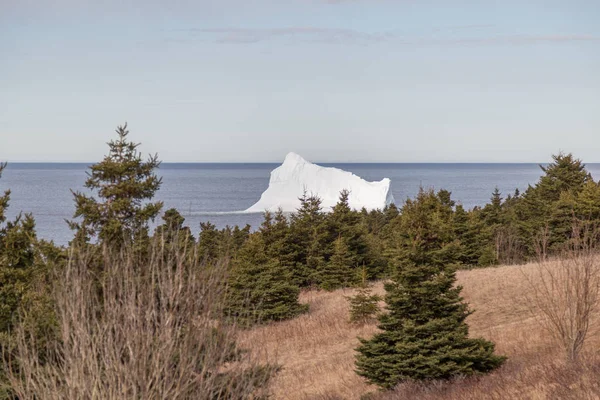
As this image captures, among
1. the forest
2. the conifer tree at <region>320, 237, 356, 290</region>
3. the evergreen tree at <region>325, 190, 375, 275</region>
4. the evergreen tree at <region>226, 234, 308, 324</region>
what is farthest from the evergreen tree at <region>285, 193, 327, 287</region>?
the evergreen tree at <region>226, 234, 308, 324</region>

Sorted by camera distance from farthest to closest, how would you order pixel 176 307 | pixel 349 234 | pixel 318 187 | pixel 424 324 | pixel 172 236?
pixel 318 187, pixel 349 234, pixel 424 324, pixel 172 236, pixel 176 307

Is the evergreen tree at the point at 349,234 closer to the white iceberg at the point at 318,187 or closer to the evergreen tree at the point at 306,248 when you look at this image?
the evergreen tree at the point at 306,248

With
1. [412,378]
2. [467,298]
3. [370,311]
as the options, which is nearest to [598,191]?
[467,298]

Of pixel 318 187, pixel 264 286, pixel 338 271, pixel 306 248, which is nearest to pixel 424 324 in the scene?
pixel 264 286

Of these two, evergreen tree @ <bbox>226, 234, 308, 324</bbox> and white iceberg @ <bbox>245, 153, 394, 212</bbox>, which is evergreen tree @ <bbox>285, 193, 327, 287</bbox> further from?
white iceberg @ <bbox>245, 153, 394, 212</bbox>

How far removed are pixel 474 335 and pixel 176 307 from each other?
16.1 metres

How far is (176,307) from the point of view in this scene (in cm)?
899

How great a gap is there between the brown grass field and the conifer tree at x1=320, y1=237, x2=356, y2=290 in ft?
3.13

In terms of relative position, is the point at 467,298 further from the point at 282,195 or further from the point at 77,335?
the point at 282,195

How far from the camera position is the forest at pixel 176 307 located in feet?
27.3

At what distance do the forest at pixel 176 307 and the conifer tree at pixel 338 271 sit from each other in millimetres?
139

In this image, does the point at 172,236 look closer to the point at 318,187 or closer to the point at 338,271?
the point at 338,271

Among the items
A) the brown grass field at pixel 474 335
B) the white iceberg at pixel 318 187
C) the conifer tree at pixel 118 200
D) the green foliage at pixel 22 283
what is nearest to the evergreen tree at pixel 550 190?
the brown grass field at pixel 474 335

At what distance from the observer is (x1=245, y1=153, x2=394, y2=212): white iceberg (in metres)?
99.6
